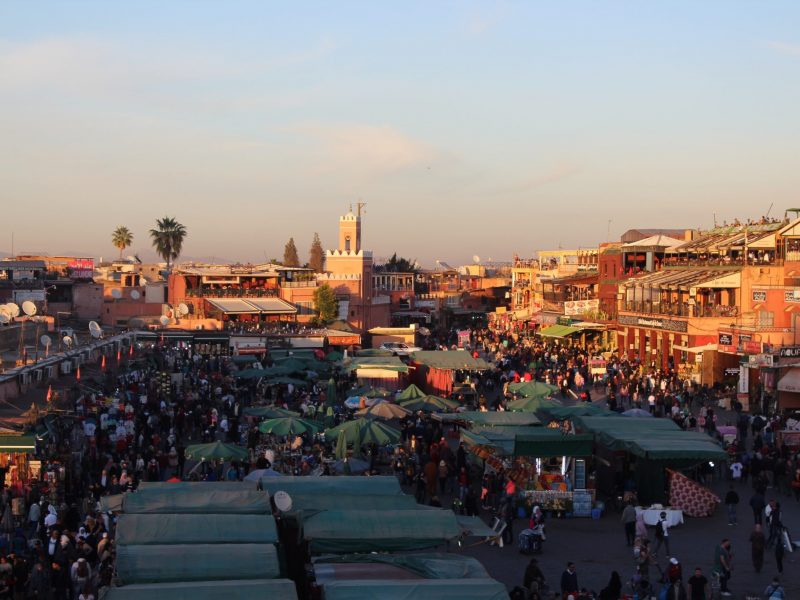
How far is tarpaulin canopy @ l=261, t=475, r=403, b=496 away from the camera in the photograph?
16656 millimetres

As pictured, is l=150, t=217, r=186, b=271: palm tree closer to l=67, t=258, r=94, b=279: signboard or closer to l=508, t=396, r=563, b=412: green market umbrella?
l=67, t=258, r=94, b=279: signboard

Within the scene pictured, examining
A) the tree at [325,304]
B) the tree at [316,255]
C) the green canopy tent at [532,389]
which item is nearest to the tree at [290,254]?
the tree at [316,255]

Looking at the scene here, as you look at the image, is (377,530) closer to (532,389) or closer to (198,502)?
(198,502)

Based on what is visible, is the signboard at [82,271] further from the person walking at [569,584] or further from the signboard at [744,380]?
the person walking at [569,584]

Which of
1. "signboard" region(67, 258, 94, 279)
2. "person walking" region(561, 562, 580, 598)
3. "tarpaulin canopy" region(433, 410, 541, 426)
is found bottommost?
"person walking" region(561, 562, 580, 598)

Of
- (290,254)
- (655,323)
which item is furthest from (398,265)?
(655,323)

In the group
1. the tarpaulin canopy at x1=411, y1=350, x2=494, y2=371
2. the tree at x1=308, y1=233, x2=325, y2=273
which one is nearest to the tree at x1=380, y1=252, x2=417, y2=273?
the tree at x1=308, y1=233, x2=325, y2=273

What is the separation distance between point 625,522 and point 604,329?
4100 centimetres

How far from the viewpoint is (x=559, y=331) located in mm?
61000

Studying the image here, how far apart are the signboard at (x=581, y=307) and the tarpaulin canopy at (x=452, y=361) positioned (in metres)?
18.8

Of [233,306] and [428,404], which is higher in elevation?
[233,306]

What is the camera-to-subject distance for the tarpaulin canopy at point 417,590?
1162cm

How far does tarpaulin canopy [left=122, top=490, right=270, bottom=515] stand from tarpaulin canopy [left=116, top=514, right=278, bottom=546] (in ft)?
2.36

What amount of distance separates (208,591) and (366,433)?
45.6ft
